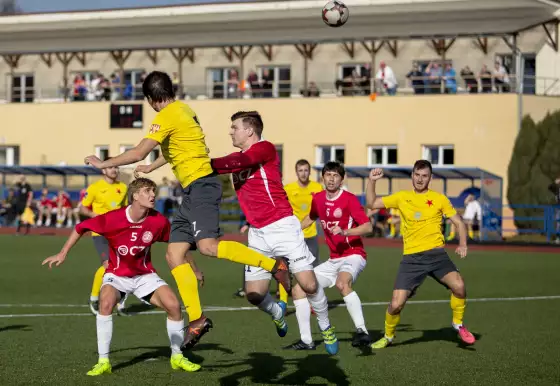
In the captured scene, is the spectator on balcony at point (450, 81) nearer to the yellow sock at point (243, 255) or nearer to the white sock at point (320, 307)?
the white sock at point (320, 307)

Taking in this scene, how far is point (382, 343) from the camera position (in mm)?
11039

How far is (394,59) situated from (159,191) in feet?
39.2

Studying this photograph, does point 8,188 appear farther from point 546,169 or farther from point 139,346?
point 139,346

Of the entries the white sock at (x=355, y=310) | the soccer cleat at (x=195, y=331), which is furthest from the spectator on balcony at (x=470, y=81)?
the soccer cleat at (x=195, y=331)

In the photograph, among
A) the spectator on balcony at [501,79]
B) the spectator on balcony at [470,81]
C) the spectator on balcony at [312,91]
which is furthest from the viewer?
the spectator on balcony at [312,91]

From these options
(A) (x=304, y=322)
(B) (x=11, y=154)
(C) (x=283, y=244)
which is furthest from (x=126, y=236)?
(B) (x=11, y=154)

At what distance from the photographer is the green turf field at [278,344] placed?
8.95 metres

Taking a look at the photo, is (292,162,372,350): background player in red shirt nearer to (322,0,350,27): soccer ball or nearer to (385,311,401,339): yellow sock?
(385,311,401,339): yellow sock

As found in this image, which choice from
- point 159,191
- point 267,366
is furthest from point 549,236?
point 267,366

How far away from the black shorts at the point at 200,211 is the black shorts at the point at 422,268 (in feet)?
8.98

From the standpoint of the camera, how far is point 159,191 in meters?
41.6

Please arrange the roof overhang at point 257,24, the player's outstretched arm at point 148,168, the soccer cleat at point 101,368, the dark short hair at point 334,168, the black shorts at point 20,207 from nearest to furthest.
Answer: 1. the player's outstretched arm at point 148,168
2. the soccer cleat at point 101,368
3. the dark short hair at point 334,168
4. the black shorts at point 20,207
5. the roof overhang at point 257,24

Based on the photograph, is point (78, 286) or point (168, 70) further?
point (168, 70)

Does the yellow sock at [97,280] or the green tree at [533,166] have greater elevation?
the green tree at [533,166]
